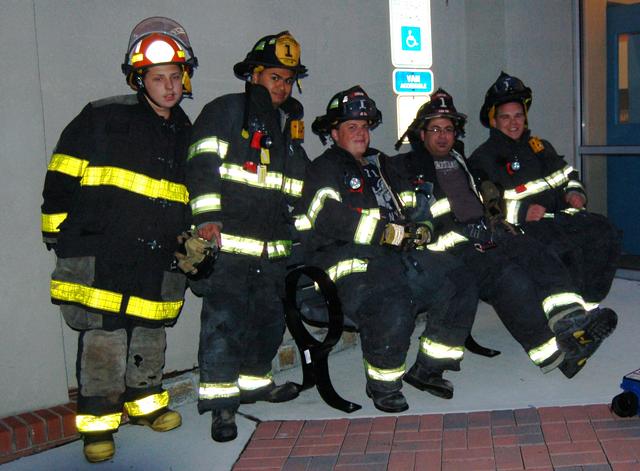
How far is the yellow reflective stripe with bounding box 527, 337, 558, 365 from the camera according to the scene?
14.6 ft

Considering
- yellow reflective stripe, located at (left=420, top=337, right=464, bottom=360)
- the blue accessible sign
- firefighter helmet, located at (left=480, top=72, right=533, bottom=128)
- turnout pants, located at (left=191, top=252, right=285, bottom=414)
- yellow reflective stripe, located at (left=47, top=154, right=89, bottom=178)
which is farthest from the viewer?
the blue accessible sign

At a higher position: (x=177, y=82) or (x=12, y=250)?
(x=177, y=82)

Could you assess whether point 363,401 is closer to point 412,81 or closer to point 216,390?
point 216,390

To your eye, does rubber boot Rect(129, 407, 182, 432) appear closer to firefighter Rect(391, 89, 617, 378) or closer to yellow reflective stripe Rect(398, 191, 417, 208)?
yellow reflective stripe Rect(398, 191, 417, 208)

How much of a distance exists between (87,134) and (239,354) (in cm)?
136

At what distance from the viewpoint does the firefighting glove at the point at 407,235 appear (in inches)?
165

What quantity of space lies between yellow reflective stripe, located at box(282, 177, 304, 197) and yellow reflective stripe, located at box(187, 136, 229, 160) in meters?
0.45

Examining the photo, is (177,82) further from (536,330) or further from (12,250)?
(536,330)

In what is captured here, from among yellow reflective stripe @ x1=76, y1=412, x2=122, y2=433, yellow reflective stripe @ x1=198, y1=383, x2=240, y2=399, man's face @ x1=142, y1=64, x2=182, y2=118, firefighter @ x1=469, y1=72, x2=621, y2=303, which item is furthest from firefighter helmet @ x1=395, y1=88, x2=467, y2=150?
yellow reflective stripe @ x1=76, y1=412, x2=122, y2=433

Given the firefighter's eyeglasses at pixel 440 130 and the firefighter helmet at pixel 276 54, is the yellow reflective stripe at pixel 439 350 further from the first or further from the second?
the firefighter helmet at pixel 276 54

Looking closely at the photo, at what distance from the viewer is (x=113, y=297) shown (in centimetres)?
369

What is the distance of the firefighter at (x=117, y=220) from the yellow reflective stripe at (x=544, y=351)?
216 centimetres

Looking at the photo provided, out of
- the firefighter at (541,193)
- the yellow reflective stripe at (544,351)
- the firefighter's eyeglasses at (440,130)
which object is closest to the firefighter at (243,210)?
the firefighter's eyeglasses at (440,130)

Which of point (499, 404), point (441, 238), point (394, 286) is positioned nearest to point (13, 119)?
point (394, 286)
